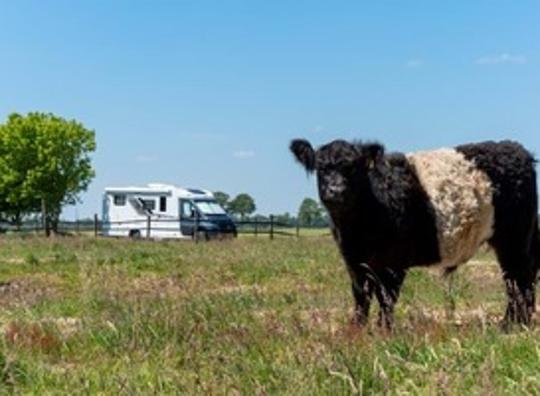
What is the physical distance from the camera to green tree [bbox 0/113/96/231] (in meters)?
64.9

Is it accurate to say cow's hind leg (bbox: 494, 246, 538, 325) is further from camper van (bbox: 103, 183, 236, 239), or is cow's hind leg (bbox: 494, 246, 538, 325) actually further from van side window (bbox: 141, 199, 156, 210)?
van side window (bbox: 141, 199, 156, 210)

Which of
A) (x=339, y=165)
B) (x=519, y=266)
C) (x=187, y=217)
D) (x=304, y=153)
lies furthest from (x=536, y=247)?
(x=187, y=217)

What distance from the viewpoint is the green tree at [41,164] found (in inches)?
2557

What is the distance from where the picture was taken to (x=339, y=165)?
8.16 metres

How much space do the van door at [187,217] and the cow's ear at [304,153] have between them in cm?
3291

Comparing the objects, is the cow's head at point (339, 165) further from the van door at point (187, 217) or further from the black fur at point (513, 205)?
the van door at point (187, 217)

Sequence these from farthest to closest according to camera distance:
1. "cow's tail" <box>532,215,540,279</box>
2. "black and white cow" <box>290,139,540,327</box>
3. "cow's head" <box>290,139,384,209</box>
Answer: "cow's tail" <box>532,215,540,279</box> < "black and white cow" <box>290,139,540,327</box> < "cow's head" <box>290,139,384,209</box>

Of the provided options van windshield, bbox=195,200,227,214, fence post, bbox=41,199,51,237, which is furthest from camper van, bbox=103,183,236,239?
fence post, bbox=41,199,51,237

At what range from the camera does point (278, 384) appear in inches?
179

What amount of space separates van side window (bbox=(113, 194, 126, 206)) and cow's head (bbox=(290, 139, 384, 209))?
1614 inches

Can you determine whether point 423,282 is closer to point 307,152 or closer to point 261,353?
point 307,152

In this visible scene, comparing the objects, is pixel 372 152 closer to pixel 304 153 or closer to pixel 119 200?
pixel 304 153

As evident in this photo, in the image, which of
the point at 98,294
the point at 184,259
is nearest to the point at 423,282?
the point at 98,294

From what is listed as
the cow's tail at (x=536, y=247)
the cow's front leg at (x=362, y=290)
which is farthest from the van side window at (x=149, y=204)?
the cow's front leg at (x=362, y=290)
